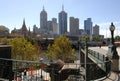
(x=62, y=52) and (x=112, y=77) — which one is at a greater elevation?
(x=112, y=77)

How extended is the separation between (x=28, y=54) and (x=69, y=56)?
41.6 feet

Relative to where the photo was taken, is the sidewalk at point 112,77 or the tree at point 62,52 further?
the tree at point 62,52

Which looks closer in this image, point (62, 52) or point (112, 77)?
point (112, 77)

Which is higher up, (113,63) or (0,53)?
(0,53)

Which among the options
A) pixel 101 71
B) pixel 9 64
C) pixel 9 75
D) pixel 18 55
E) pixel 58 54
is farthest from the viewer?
pixel 58 54

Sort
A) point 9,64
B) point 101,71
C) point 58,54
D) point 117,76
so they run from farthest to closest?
point 58,54
point 101,71
point 117,76
point 9,64

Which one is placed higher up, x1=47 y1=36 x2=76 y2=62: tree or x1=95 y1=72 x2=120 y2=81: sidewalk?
x1=95 y1=72 x2=120 y2=81: sidewalk

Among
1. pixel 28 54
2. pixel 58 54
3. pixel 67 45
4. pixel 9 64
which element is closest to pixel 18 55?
pixel 28 54

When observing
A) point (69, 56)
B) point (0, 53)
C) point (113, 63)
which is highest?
point (0, 53)

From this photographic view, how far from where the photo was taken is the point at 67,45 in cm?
6200

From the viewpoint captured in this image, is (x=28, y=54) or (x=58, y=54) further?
(x=58, y=54)

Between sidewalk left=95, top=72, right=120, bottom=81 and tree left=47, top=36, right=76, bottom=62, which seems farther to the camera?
tree left=47, top=36, right=76, bottom=62

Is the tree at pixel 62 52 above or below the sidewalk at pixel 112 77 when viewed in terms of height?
below

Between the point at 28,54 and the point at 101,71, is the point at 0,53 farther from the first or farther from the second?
the point at 28,54
